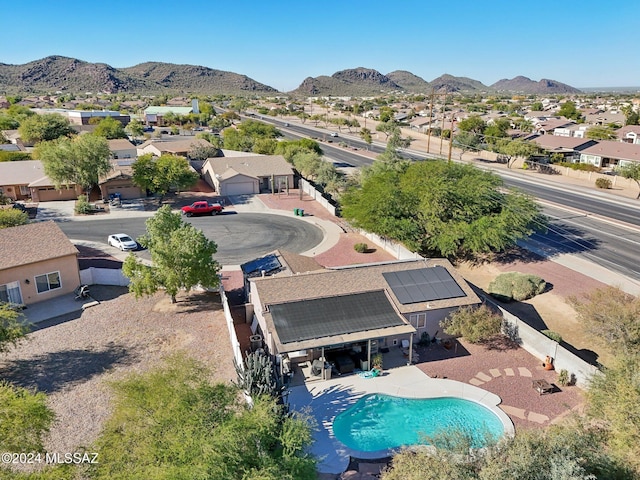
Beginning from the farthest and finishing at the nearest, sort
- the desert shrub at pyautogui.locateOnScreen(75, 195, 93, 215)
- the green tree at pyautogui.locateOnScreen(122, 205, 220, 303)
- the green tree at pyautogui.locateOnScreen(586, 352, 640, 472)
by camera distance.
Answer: the desert shrub at pyautogui.locateOnScreen(75, 195, 93, 215) → the green tree at pyautogui.locateOnScreen(122, 205, 220, 303) → the green tree at pyautogui.locateOnScreen(586, 352, 640, 472)

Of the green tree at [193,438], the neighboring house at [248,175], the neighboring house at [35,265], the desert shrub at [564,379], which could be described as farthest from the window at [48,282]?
the desert shrub at [564,379]

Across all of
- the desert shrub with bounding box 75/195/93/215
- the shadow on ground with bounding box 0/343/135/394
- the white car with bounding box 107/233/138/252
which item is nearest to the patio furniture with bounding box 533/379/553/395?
the shadow on ground with bounding box 0/343/135/394

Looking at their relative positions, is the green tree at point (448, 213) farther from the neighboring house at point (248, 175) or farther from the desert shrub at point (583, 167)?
the desert shrub at point (583, 167)

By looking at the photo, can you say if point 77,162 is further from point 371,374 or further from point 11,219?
point 371,374

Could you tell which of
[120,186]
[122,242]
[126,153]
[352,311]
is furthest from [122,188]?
[352,311]

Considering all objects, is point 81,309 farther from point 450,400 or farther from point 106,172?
point 106,172

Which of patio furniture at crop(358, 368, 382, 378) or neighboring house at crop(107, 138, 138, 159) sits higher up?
neighboring house at crop(107, 138, 138, 159)

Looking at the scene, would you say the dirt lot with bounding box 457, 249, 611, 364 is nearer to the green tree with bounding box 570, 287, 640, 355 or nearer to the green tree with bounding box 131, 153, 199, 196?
the green tree with bounding box 570, 287, 640, 355
